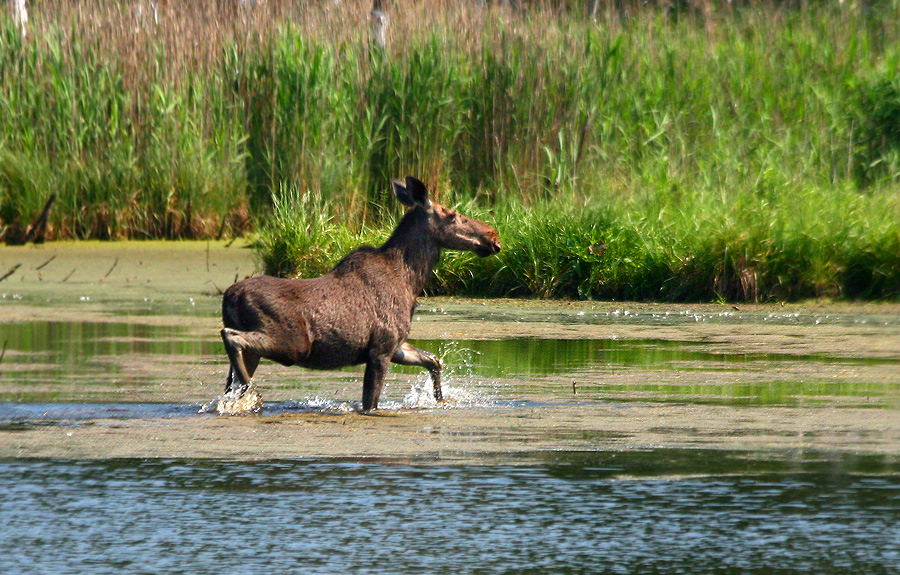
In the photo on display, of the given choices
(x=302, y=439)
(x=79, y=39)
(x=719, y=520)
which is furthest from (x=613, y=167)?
(x=719, y=520)

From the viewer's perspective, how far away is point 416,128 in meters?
15.5

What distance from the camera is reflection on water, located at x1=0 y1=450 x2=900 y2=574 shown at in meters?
5.12

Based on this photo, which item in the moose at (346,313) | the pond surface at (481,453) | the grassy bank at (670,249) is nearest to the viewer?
the pond surface at (481,453)

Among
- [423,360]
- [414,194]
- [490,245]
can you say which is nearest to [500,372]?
[490,245]

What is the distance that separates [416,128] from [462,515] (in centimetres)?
1010

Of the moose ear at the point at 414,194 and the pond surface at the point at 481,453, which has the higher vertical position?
the moose ear at the point at 414,194

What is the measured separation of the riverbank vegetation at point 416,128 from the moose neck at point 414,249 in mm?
4351

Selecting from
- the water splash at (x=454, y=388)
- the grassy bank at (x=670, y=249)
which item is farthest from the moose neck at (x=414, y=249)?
the grassy bank at (x=670, y=249)

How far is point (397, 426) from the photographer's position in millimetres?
7730

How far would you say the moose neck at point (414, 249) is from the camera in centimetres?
893

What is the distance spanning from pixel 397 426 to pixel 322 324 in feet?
3.05

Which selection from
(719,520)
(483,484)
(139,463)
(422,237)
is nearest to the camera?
(719,520)

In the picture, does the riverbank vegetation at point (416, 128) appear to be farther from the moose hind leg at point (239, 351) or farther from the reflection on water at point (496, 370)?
the moose hind leg at point (239, 351)

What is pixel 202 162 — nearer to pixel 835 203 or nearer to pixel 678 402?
pixel 835 203
